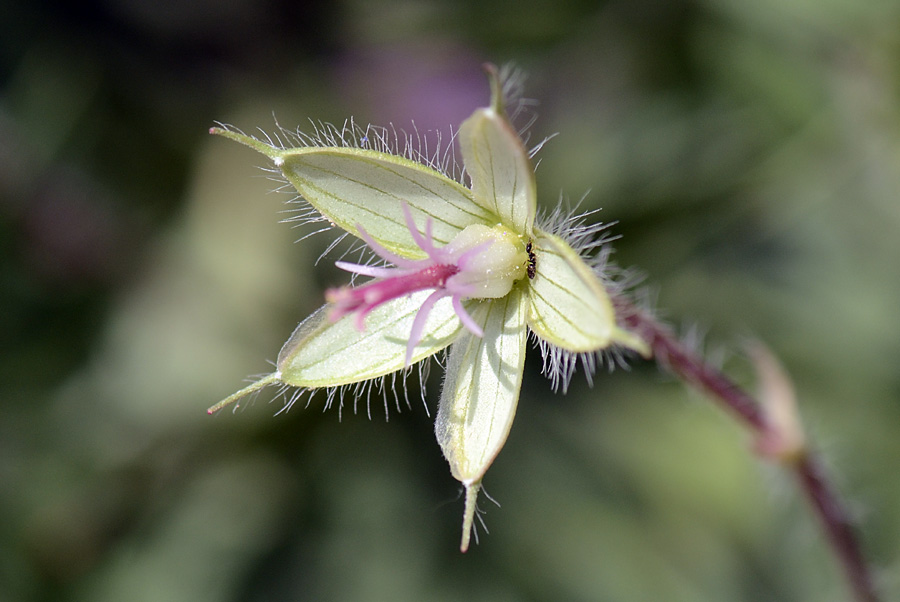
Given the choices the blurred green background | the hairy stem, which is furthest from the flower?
the blurred green background

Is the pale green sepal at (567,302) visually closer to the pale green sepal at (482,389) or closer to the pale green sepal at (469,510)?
the pale green sepal at (482,389)

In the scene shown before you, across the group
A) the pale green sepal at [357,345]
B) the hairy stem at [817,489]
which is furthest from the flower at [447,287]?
the hairy stem at [817,489]

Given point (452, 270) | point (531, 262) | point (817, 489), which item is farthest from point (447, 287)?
point (817, 489)

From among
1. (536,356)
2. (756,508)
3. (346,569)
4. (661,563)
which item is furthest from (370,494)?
(756,508)

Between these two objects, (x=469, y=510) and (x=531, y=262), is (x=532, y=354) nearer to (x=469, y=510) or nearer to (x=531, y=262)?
(x=531, y=262)

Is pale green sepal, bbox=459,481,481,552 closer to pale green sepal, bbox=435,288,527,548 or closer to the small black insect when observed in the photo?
pale green sepal, bbox=435,288,527,548

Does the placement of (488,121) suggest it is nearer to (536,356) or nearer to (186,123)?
(536,356)
